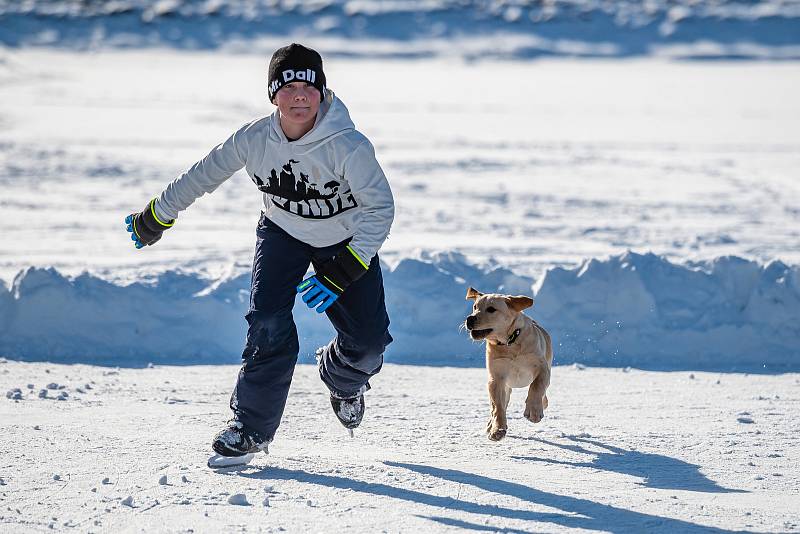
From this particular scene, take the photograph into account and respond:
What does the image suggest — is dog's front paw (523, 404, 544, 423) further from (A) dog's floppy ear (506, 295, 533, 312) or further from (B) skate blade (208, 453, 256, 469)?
(B) skate blade (208, 453, 256, 469)

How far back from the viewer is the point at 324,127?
3910 millimetres

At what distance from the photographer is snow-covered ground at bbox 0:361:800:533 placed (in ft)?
11.4

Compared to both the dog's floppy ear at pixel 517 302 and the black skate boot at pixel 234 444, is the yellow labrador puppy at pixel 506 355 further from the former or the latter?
the black skate boot at pixel 234 444

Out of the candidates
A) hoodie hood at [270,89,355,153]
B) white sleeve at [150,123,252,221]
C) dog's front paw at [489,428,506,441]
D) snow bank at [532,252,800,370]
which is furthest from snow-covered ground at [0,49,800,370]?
hoodie hood at [270,89,355,153]

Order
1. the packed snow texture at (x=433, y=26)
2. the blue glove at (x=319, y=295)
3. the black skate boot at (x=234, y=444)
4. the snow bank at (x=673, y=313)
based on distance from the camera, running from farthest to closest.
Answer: the packed snow texture at (x=433, y=26), the snow bank at (x=673, y=313), the black skate boot at (x=234, y=444), the blue glove at (x=319, y=295)

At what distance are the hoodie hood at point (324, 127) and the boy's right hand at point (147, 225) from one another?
0.63 meters

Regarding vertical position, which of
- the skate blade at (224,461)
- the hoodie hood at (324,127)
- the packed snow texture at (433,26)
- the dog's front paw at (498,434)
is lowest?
the skate blade at (224,461)

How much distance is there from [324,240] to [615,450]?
4.72 ft

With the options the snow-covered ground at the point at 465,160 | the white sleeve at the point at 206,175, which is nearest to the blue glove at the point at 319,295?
the white sleeve at the point at 206,175

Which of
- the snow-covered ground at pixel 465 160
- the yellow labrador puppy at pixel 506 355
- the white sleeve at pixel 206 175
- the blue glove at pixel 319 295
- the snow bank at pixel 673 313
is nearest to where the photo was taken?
the blue glove at pixel 319 295

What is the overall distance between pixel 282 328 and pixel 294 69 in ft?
→ 3.01

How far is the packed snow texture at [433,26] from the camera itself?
31969 millimetres

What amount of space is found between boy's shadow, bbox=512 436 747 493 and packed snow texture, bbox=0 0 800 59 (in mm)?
26579

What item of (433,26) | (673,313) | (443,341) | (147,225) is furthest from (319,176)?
(433,26)
